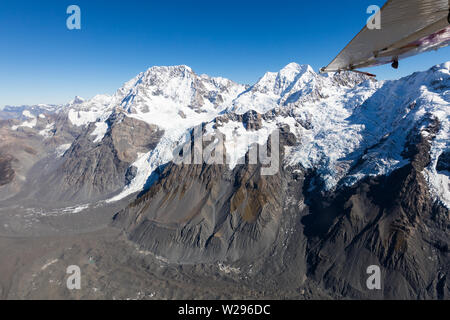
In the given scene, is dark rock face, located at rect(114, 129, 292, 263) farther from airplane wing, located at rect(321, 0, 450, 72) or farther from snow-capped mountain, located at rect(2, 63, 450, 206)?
airplane wing, located at rect(321, 0, 450, 72)

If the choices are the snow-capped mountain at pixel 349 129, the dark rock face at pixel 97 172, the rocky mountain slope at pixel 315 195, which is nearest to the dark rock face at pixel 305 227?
the rocky mountain slope at pixel 315 195

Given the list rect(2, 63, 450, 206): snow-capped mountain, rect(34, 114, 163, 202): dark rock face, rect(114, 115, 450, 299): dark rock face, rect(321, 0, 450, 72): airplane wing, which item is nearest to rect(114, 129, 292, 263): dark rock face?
rect(114, 115, 450, 299): dark rock face

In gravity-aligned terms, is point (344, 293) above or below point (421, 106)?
below

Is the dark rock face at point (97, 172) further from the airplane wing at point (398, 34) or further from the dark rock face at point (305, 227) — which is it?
the airplane wing at point (398, 34)

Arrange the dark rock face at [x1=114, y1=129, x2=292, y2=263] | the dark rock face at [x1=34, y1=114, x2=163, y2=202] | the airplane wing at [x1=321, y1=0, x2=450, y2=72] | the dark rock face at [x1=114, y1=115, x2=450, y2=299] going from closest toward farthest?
1. the airplane wing at [x1=321, y1=0, x2=450, y2=72]
2. the dark rock face at [x1=114, y1=115, x2=450, y2=299]
3. the dark rock face at [x1=114, y1=129, x2=292, y2=263]
4. the dark rock face at [x1=34, y1=114, x2=163, y2=202]

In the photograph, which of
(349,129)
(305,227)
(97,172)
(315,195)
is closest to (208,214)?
(305,227)

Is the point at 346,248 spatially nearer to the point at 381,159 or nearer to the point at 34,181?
the point at 381,159

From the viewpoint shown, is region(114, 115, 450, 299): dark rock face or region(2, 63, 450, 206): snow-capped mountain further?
region(2, 63, 450, 206): snow-capped mountain

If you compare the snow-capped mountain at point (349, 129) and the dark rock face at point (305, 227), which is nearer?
the dark rock face at point (305, 227)

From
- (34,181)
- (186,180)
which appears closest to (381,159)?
(186,180)
